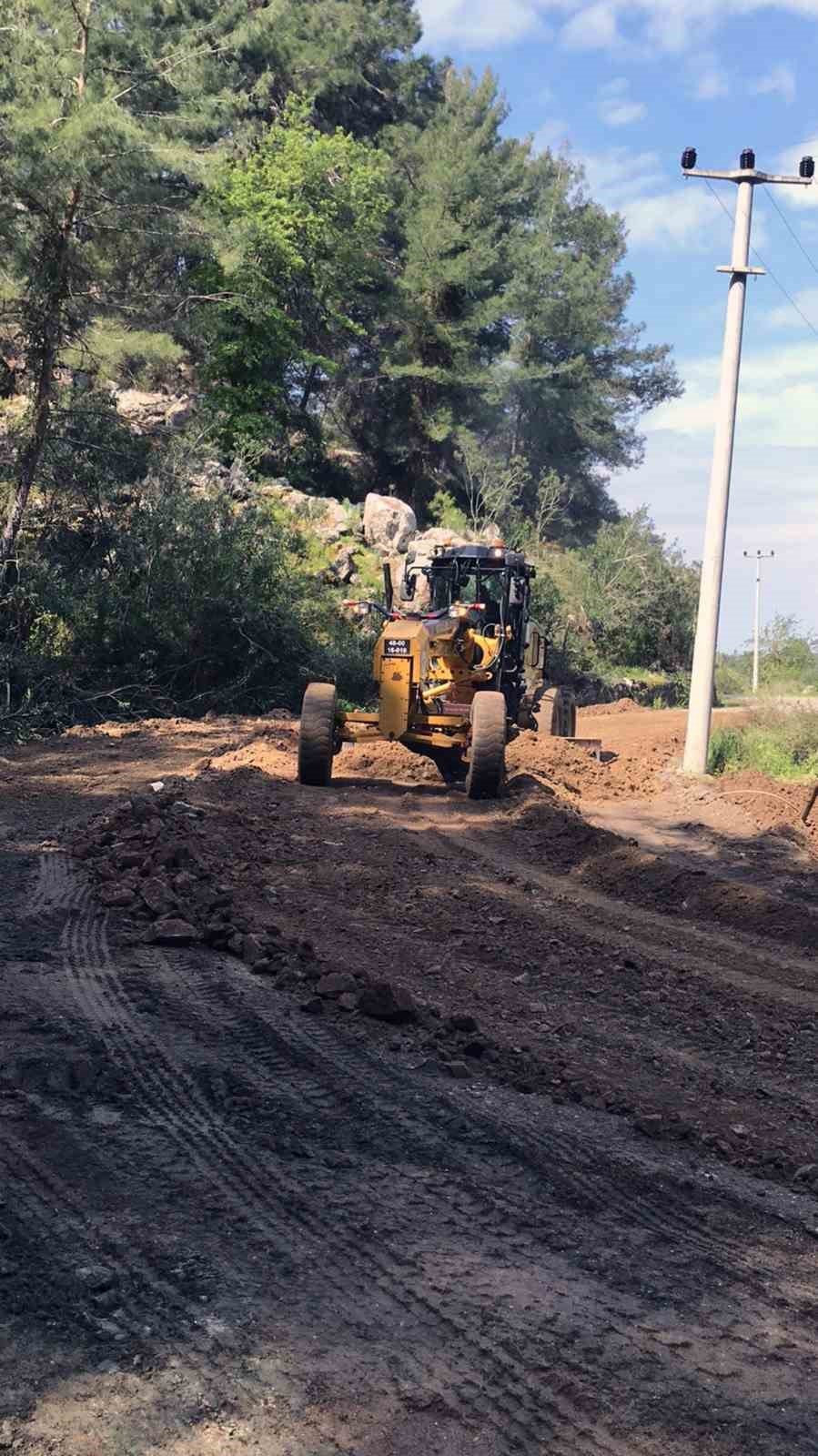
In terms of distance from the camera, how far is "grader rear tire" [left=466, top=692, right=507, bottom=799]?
13742 millimetres

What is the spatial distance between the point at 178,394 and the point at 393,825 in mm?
25695

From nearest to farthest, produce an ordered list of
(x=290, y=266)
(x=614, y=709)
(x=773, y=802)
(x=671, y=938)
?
(x=671, y=938), (x=773, y=802), (x=614, y=709), (x=290, y=266)

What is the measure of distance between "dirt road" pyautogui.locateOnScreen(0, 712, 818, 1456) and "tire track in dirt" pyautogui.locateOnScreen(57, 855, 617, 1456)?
0.04 feet

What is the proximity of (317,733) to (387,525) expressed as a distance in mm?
18079

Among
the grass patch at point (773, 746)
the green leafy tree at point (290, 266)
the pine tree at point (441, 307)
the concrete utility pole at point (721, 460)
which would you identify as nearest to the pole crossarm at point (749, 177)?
the concrete utility pole at point (721, 460)

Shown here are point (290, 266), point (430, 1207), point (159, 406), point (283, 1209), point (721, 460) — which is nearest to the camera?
point (283, 1209)

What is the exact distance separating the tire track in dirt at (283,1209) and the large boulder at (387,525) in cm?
2491

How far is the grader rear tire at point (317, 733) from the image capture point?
549 inches

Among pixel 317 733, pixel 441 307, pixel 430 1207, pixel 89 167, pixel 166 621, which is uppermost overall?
pixel 441 307

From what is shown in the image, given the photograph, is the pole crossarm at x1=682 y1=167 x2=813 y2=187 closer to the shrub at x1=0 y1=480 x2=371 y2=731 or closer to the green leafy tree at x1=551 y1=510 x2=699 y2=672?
the shrub at x1=0 y1=480 x2=371 y2=731

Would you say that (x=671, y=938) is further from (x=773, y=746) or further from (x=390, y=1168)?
(x=773, y=746)

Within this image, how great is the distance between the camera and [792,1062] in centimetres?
679

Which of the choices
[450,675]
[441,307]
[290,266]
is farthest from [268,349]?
[450,675]

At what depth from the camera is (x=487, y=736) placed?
13.8 metres
